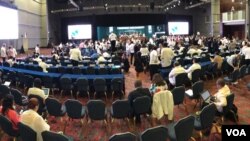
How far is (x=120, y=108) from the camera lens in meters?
7.25

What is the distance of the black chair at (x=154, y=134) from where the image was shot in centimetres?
484

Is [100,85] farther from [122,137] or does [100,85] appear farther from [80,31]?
[80,31]

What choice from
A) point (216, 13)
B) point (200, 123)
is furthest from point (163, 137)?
point (216, 13)

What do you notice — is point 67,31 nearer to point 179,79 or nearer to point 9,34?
point 9,34

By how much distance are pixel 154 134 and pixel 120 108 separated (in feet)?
7.98

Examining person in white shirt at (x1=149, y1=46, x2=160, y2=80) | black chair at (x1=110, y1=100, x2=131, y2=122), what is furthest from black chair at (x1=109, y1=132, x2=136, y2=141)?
person in white shirt at (x1=149, y1=46, x2=160, y2=80)

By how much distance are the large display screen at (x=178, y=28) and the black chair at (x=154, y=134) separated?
36.4m

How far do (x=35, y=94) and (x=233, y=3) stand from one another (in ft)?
101

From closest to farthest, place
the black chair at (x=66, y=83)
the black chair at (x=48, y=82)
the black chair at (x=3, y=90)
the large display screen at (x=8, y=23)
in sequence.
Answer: the black chair at (x=3, y=90) < the black chair at (x=66, y=83) < the black chair at (x=48, y=82) < the large display screen at (x=8, y=23)

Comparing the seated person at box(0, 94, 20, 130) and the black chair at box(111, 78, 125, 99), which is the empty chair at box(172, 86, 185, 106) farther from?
the seated person at box(0, 94, 20, 130)

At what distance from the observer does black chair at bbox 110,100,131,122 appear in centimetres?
720

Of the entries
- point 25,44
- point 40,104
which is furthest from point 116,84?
point 25,44

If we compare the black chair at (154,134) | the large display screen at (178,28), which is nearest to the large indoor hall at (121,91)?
the black chair at (154,134)

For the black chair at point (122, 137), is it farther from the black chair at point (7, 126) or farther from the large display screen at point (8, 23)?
the large display screen at point (8, 23)
